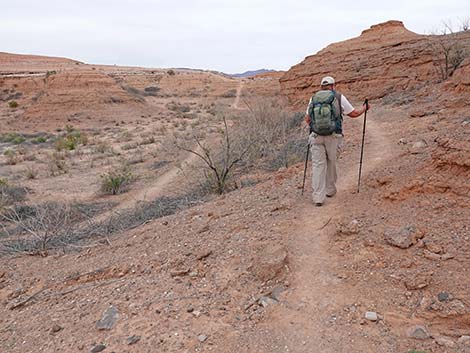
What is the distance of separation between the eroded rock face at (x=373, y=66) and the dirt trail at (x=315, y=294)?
29.5 feet

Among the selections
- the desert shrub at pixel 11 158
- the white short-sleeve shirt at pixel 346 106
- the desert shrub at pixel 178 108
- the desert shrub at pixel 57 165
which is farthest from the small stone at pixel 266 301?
the desert shrub at pixel 178 108

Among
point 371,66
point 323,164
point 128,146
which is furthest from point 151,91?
point 323,164

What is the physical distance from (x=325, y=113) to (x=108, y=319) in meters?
2.87

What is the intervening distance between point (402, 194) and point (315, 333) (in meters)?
1.82

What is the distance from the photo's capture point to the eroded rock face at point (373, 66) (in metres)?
12.8

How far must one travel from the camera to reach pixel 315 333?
2904 millimetres

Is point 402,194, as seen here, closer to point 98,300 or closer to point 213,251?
point 213,251

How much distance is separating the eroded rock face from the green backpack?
27.2 ft

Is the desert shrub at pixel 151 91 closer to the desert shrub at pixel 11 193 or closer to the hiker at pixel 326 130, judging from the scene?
the desert shrub at pixel 11 193

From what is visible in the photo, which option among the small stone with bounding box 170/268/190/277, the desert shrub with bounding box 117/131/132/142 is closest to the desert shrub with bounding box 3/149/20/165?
the desert shrub with bounding box 117/131/132/142

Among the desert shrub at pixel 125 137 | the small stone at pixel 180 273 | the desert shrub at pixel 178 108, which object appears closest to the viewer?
the small stone at pixel 180 273

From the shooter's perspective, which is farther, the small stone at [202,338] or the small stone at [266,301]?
the small stone at [266,301]

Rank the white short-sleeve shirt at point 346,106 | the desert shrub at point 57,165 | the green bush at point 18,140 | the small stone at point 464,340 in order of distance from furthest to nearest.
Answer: the green bush at point 18,140 < the desert shrub at point 57,165 < the white short-sleeve shirt at point 346,106 < the small stone at point 464,340

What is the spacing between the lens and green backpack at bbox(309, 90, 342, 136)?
4.48m
